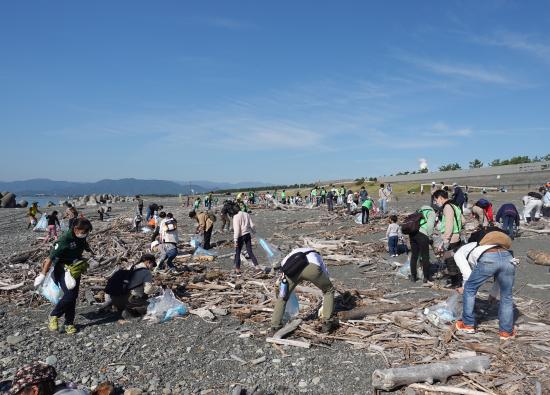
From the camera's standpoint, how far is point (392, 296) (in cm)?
866

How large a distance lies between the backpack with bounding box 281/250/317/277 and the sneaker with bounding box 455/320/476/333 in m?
2.70

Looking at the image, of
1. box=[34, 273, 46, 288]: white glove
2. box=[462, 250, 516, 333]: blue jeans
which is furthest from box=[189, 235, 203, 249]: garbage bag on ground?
box=[462, 250, 516, 333]: blue jeans

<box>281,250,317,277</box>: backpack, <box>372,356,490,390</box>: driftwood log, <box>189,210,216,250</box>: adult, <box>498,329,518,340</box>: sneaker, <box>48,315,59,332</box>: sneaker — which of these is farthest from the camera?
<box>189,210,216,250</box>: adult

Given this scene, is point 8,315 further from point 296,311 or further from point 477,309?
point 477,309

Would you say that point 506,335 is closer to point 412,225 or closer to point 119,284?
point 412,225

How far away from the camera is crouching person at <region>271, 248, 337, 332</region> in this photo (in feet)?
20.3

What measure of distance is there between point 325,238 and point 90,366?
1274 centimetres

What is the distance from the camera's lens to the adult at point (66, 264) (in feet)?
22.0

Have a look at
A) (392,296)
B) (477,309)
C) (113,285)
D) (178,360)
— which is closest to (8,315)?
(113,285)

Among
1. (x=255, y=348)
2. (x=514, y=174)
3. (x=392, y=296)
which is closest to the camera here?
(x=255, y=348)

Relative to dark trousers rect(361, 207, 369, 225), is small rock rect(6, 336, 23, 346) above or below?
below

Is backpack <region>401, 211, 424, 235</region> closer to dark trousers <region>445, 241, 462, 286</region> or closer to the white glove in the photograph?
dark trousers <region>445, 241, 462, 286</region>

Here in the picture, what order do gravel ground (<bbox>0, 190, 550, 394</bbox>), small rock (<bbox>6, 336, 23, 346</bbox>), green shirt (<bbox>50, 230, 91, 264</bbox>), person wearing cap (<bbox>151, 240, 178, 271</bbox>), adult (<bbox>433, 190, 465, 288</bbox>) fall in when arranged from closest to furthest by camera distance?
gravel ground (<bbox>0, 190, 550, 394</bbox>)
small rock (<bbox>6, 336, 23, 346</bbox>)
green shirt (<bbox>50, 230, 91, 264</bbox>)
adult (<bbox>433, 190, 465, 288</bbox>)
person wearing cap (<bbox>151, 240, 178, 271</bbox>)

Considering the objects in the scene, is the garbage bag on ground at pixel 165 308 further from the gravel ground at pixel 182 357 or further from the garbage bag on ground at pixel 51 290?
the garbage bag on ground at pixel 51 290
